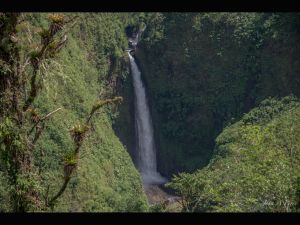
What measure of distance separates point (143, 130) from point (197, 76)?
3953 mm

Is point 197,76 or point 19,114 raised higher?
point 197,76

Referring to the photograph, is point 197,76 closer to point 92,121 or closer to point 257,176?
point 92,121

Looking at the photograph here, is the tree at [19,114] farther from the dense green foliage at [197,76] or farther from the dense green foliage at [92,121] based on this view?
the dense green foliage at [197,76]

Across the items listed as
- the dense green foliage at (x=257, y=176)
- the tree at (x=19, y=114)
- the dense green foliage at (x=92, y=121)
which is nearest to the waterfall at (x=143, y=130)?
the dense green foliage at (x=92, y=121)

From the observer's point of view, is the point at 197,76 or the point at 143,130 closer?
the point at 197,76

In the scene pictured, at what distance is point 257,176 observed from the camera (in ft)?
32.6

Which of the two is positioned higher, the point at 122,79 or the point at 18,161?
the point at 122,79

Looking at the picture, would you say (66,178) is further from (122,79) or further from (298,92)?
(122,79)

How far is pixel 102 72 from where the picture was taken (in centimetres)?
2356

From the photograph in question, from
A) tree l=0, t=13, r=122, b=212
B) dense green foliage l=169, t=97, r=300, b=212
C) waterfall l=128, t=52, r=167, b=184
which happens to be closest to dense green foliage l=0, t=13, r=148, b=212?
waterfall l=128, t=52, r=167, b=184

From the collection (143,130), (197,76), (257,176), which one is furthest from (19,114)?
(143,130)

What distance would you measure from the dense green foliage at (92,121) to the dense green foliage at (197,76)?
1959mm
